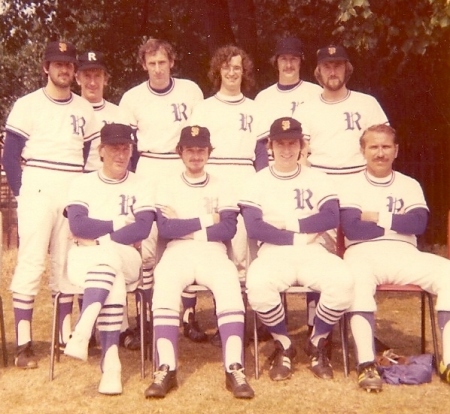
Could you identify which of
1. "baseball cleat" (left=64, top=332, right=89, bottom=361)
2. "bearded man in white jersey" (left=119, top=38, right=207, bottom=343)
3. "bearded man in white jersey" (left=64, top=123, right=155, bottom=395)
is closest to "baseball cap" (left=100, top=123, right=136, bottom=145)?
"bearded man in white jersey" (left=64, top=123, right=155, bottom=395)

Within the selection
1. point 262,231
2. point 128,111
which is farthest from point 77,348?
point 128,111

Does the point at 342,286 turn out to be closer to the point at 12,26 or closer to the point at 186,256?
the point at 186,256

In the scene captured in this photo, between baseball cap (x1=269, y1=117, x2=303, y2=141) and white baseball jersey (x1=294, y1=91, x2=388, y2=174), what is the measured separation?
25.2 inches

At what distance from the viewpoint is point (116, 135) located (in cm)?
541

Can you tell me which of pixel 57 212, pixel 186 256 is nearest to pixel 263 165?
pixel 186 256

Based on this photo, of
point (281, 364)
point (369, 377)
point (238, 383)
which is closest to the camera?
point (238, 383)

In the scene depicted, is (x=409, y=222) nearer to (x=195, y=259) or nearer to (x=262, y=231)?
(x=262, y=231)

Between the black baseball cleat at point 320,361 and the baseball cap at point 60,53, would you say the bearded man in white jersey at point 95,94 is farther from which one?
the black baseball cleat at point 320,361

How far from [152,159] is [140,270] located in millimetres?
1208

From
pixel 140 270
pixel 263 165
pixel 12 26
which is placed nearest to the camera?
pixel 140 270

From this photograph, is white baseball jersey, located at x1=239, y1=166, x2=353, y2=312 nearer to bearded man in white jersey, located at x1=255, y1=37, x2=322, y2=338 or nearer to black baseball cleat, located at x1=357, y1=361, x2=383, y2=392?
black baseball cleat, located at x1=357, y1=361, x2=383, y2=392

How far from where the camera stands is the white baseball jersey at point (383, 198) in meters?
5.59

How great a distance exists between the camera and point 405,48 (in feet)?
26.1

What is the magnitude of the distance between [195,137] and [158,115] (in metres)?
0.91
